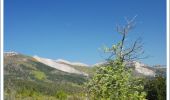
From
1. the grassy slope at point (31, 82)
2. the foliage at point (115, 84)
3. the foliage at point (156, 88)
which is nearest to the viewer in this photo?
the foliage at point (115, 84)

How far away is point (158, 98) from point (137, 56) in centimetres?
166

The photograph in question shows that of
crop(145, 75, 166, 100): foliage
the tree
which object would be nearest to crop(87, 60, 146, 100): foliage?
the tree

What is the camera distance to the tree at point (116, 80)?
5.35 metres

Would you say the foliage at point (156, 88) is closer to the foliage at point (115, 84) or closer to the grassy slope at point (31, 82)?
the grassy slope at point (31, 82)

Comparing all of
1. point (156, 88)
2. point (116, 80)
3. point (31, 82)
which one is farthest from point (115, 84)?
point (31, 82)

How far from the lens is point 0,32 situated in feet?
11.2

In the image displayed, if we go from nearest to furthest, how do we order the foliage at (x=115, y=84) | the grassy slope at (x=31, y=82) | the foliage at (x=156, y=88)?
the foliage at (x=115, y=84), the foliage at (x=156, y=88), the grassy slope at (x=31, y=82)

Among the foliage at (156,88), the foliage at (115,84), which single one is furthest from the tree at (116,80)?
the foliage at (156,88)

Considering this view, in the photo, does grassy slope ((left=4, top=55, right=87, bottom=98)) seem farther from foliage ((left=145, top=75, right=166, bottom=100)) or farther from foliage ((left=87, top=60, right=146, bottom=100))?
foliage ((left=145, top=75, right=166, bottom=100))

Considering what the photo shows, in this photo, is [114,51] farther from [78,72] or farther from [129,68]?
[78,72]

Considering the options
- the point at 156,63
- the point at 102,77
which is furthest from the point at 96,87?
the point at 156,63

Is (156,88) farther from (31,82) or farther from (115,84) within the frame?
(31,82)

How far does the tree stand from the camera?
535 centimetres

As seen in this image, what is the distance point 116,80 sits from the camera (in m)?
5.34
